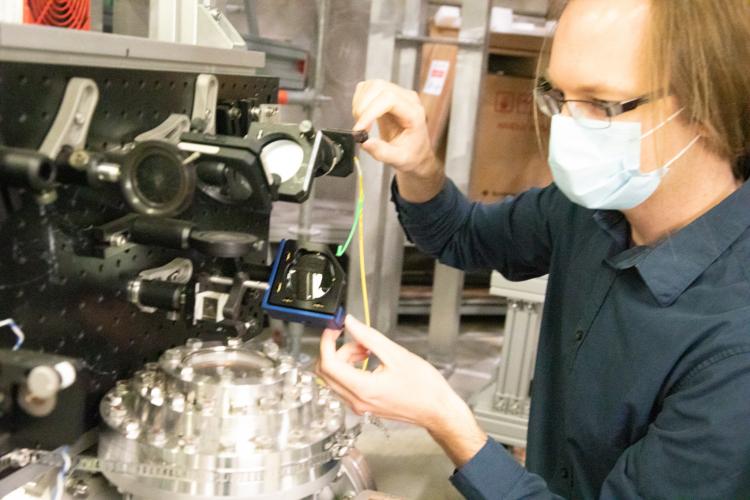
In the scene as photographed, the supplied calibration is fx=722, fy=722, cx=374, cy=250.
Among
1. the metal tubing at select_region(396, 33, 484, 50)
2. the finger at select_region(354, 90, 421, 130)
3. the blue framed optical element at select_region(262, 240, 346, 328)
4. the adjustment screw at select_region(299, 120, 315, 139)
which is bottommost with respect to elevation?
the blue framed optical element at select_region(262, 240, 346, 328)

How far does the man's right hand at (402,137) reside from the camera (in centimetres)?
100

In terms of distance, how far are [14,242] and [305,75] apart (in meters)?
1.58

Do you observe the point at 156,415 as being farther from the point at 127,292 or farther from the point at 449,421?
the point at 449,421

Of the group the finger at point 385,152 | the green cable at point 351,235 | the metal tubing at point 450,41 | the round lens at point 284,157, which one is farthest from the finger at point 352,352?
the metal tubing at point 450,41

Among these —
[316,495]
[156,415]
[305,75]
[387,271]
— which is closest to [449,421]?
[316,495]

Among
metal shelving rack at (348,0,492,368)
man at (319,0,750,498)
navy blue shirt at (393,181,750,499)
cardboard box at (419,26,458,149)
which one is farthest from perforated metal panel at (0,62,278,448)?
cardboard box at (419,26,458,149)

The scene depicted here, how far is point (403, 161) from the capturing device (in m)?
1.11

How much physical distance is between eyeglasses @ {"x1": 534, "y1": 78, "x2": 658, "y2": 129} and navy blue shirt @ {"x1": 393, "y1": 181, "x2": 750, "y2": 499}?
6.5 inches

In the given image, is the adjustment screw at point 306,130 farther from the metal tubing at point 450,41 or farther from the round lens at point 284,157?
the metal tubing at point 450,41

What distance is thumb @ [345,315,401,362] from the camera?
2.53 feet

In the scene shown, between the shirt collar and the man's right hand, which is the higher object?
the man's right hand

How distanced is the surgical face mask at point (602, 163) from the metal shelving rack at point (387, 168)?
1.02m

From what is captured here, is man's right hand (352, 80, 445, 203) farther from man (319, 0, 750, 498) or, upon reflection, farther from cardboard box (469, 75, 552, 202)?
cardboard box (469, 75, 552, 202)

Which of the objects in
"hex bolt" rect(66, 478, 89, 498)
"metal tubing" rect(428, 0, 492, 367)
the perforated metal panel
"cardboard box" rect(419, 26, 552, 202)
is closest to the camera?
the perforated metal panel
